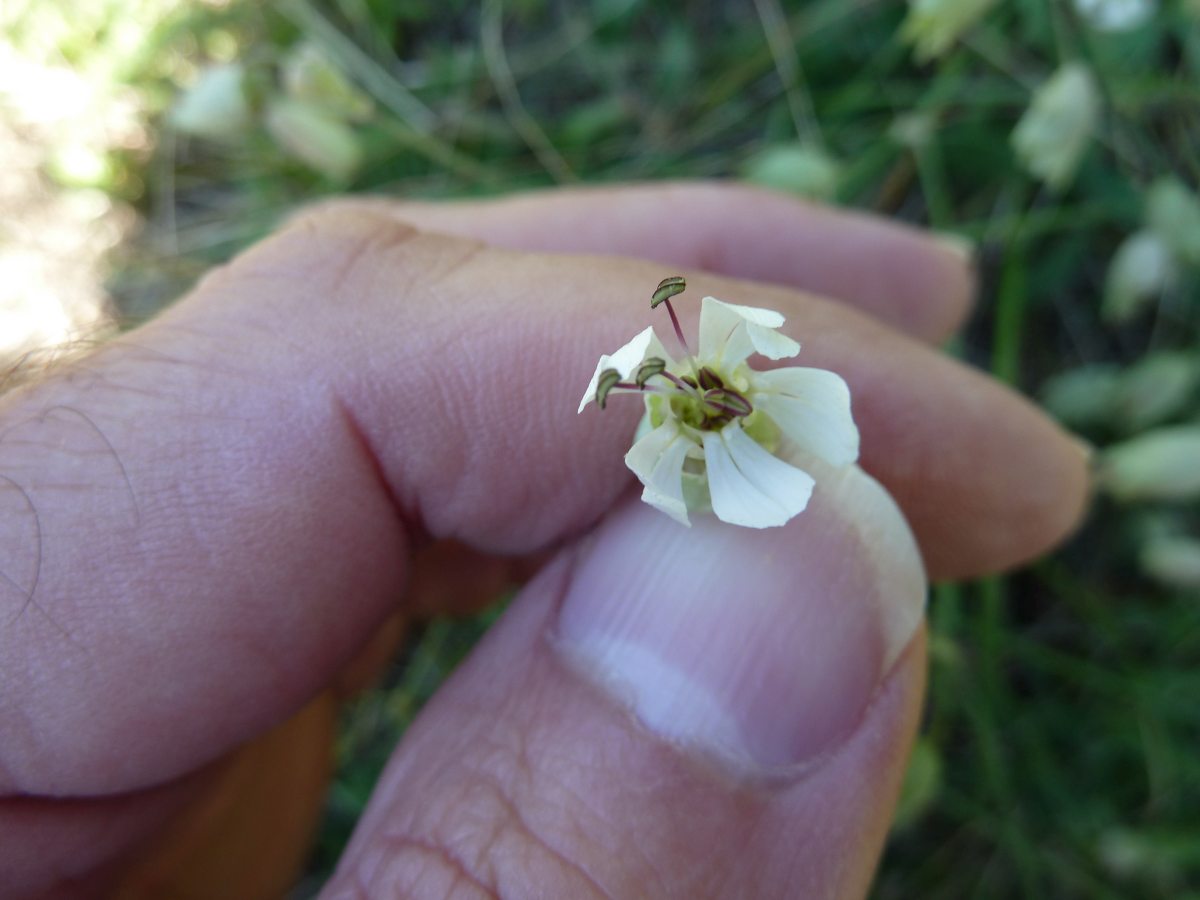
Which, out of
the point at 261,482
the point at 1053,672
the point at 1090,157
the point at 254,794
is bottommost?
the point at 1053,672

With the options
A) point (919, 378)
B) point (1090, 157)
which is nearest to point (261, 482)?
point (919, 378)

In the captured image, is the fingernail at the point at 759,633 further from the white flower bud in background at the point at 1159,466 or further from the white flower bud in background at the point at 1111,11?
the white flower bud in background at the point at 1111,11

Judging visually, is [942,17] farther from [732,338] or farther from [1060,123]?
[732,338]

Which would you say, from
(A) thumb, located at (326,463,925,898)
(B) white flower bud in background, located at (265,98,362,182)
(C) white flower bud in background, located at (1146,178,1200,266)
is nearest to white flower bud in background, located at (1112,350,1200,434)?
(C) white flower bud in background, located at (1146,178,1200,266)

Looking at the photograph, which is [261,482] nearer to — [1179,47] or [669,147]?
[669,147]

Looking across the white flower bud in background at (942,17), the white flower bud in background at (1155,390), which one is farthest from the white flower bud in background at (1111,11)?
the white flower bud in background at (1155,390)

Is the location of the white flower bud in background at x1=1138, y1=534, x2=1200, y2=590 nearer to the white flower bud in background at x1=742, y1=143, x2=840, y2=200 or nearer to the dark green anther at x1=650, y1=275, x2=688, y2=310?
the white flower bud in background at x1=742, y1=143, x2=840, y2=200
